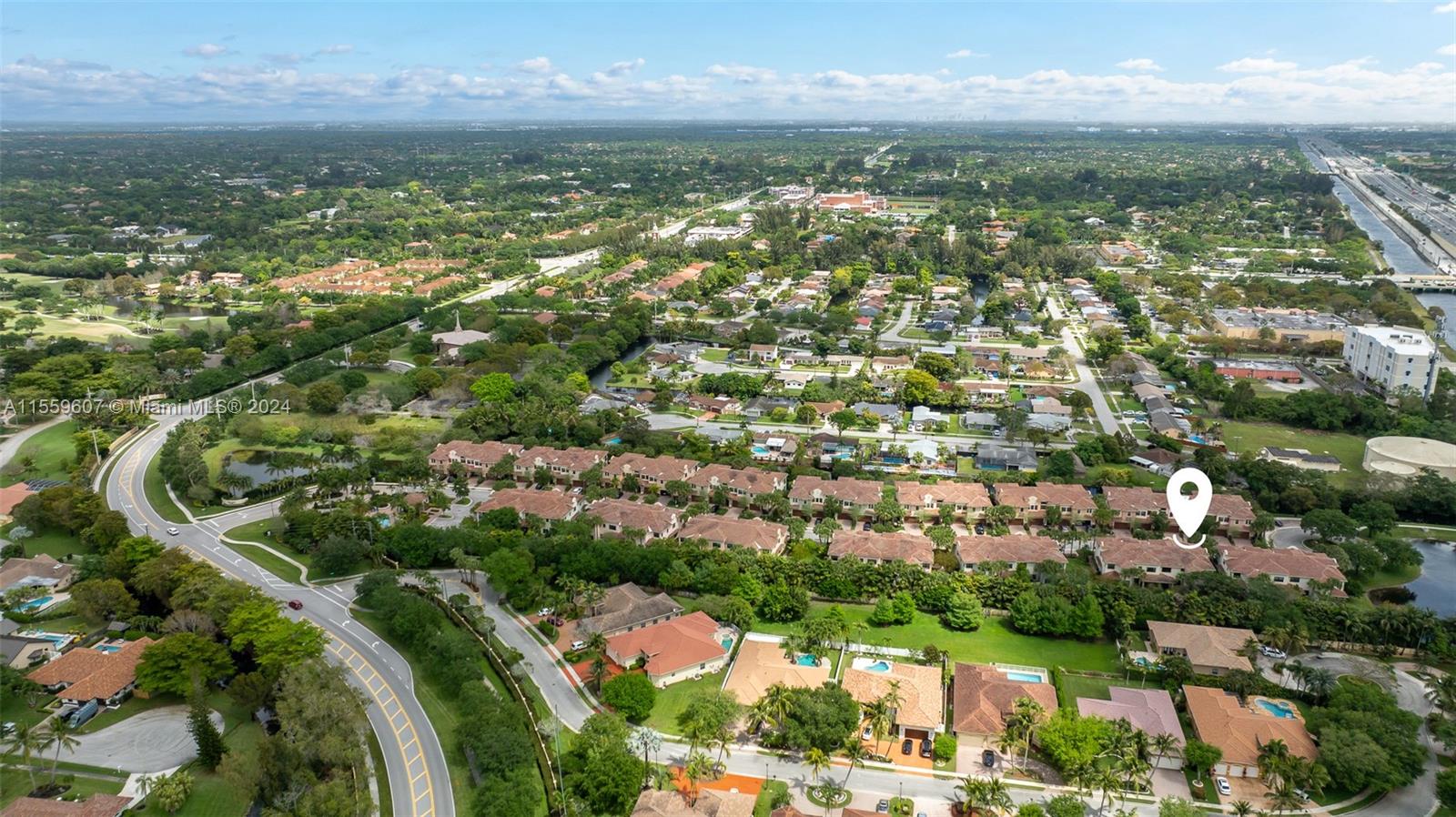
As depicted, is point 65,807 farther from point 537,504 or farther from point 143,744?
point 537,504

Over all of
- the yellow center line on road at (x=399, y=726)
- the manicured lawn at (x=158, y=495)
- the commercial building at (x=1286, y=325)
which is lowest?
the yellow center line on road at (x=399, y=726)

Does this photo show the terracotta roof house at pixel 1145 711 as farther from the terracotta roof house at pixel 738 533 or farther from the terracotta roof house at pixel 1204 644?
the terracotta roof house at pixel 738 533

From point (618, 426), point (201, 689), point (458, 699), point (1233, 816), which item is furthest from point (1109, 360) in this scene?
point (201, 689)

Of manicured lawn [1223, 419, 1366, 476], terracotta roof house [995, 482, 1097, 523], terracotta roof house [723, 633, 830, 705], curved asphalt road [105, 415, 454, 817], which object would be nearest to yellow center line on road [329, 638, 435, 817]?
curved asphalt road [105, 415, 454, 817]

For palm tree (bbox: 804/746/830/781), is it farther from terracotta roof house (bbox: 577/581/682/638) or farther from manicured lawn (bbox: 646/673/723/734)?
terracotta roof house (bbox: 577/581/682/638)

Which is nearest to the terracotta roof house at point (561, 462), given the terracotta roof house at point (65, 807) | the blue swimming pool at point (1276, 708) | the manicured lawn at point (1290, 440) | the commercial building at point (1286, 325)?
the terracotta roof house at point (65, 807)

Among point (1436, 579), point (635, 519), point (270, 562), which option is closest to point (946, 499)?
point (635, 519)
